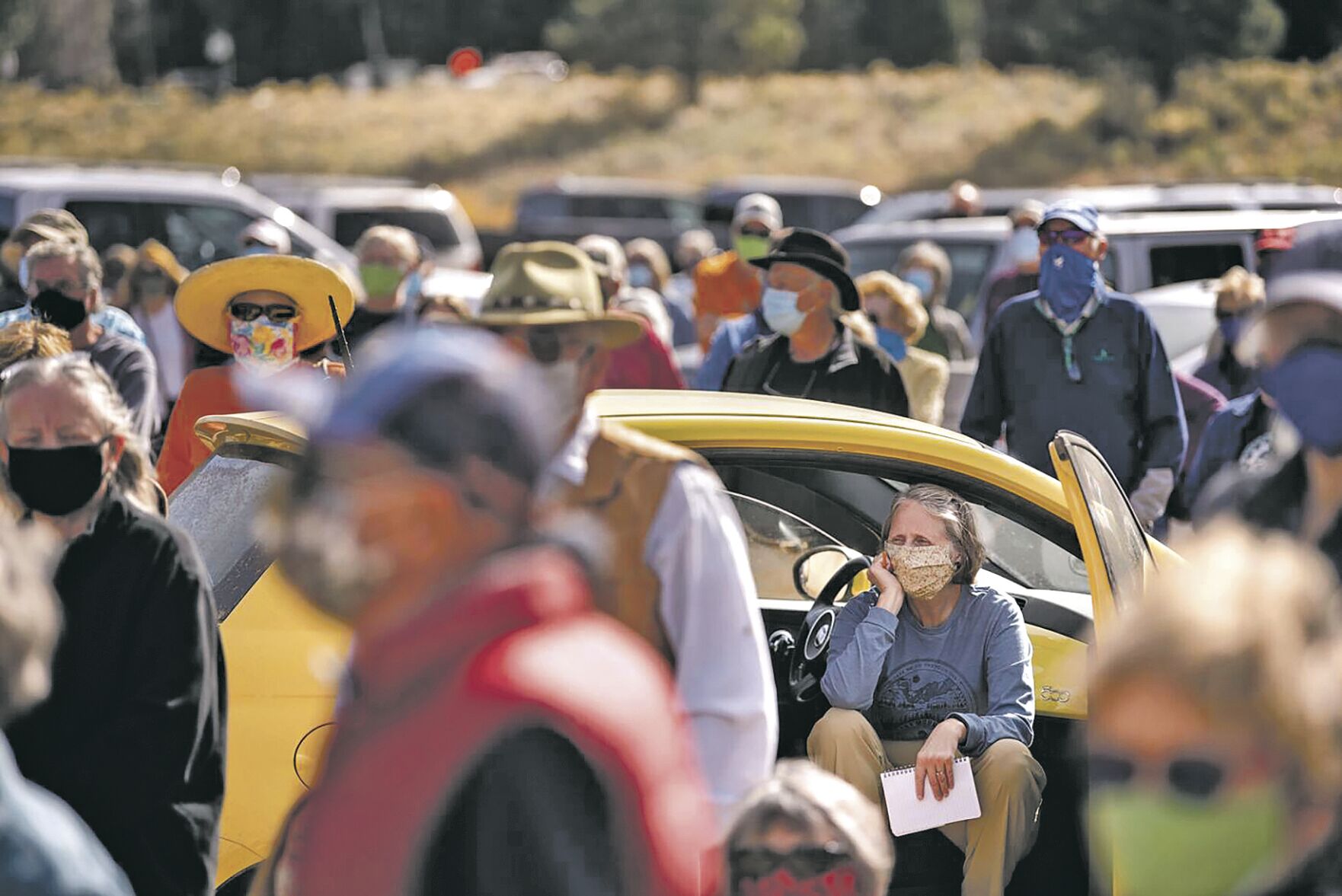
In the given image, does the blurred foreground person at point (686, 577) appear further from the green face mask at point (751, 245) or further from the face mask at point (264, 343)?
the green face mask at point (751, 245)

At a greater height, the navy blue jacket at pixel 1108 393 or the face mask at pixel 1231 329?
the navy blue jacket at pixel 1108 393

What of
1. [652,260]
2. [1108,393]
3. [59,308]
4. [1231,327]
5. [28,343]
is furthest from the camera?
[652,260]

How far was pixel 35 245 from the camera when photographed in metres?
7.06

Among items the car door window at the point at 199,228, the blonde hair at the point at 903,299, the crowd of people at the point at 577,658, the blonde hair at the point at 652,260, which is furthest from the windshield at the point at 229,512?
the car door window at the point at 199,228

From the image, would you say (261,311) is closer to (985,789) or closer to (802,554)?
(802,554)

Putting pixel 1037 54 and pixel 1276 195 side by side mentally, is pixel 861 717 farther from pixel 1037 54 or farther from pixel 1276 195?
pixel 1037 54

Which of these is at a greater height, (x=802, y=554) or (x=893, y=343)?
(x=802, y=554)

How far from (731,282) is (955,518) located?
6084 millimetres

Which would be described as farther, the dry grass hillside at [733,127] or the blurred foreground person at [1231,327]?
the dry grass hillside at [733,127]

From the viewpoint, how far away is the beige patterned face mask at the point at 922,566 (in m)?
4.70

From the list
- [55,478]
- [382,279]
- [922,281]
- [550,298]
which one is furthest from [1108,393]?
[55,478]

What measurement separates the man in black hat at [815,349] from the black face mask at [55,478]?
3593 millimetres

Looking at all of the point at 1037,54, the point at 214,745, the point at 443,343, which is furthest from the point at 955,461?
the point at 1037,54

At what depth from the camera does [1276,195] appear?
1546 centimetres
